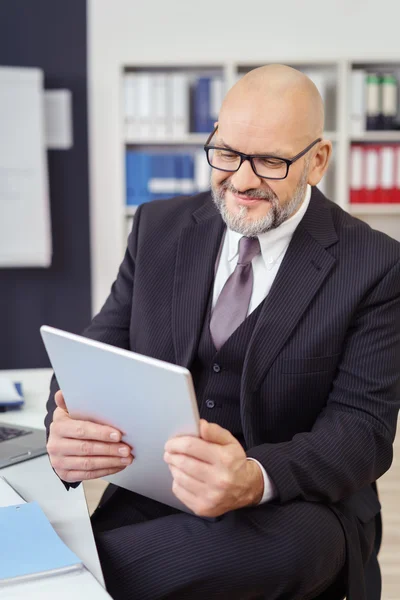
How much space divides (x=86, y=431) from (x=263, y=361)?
0.43 m

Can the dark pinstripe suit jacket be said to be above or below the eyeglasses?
below

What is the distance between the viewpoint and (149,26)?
429 cm

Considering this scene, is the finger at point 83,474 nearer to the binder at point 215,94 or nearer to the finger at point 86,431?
the finger at point 86,431

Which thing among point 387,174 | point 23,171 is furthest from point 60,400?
point 387,174

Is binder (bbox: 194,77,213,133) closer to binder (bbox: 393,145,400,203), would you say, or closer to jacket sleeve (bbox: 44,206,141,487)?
binder (bbox: 393,145,400,203)

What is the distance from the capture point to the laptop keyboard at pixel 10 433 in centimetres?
143

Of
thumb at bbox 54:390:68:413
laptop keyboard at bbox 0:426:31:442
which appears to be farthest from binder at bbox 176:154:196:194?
thumb at bbox 54:390:68:413

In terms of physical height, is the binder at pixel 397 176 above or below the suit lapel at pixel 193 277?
above

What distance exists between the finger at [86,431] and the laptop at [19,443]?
0.66ft

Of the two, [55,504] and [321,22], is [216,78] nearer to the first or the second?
[321,22]

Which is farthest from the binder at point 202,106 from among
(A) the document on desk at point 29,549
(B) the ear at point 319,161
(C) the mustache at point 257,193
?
(A) the document on desk at point 29,549

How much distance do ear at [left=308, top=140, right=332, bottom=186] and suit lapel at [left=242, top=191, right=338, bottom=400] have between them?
0.27 feet

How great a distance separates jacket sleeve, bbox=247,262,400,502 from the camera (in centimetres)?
127

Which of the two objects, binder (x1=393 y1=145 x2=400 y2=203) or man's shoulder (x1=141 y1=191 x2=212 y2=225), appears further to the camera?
binder (x1=393 y1=145 x2=400 y2=203)
